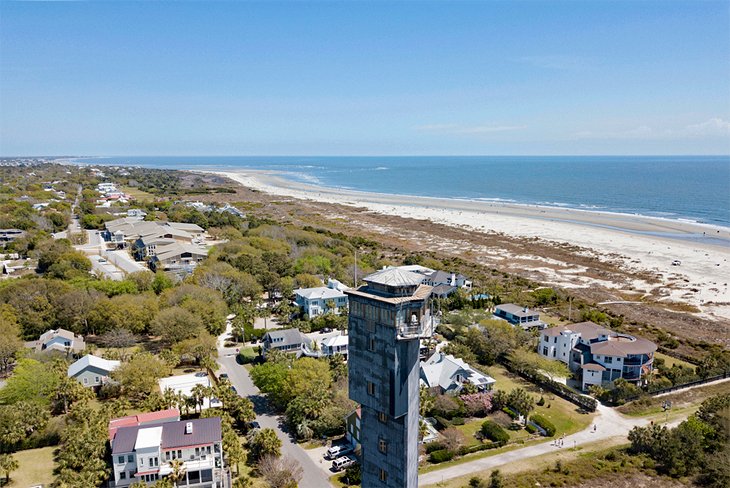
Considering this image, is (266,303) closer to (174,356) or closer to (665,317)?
(174,356)

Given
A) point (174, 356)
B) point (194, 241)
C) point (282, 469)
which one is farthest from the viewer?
point (194, 241)

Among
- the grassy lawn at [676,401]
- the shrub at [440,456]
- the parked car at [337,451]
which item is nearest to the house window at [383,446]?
the parked car at [337,451]

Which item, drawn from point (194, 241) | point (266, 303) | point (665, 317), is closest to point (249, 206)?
point (194, 241)

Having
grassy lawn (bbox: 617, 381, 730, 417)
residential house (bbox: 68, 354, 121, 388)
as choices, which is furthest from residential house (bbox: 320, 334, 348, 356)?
grassy lawn (bbox: 617, 381, 730, 417)

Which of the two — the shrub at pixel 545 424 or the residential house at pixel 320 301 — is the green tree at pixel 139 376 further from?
the shrub at pixel 545 424

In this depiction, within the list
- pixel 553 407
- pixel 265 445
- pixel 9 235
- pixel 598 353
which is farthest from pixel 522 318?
pixel 9 235

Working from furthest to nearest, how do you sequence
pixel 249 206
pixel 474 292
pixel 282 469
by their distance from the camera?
pixel 249 206, pixel 474 292, pixel 282 469
